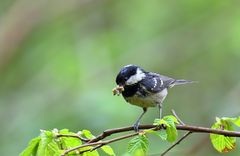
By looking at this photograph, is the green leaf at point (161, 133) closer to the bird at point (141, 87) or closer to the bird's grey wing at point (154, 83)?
the bird at point (141, 87)

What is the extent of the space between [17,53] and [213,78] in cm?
238

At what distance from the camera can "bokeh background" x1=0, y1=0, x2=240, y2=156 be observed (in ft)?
18.2

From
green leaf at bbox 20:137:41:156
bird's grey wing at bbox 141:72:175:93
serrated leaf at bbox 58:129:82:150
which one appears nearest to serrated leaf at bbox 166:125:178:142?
serrated leaf at bbox 58:129:82:150

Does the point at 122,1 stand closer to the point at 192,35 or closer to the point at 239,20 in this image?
the point at 192,35

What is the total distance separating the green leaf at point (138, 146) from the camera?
167 centimetres

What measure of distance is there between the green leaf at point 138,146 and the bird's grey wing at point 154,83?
148 cm

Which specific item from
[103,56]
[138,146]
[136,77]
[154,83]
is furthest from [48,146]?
[103,56]

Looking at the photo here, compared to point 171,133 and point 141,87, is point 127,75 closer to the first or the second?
point 141,87

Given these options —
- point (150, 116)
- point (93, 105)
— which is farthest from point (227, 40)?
point (93, 105)

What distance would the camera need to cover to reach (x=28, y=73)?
23.6 feet

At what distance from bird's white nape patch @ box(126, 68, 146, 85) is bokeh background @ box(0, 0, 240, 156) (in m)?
1.88

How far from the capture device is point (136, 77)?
3.13 meters

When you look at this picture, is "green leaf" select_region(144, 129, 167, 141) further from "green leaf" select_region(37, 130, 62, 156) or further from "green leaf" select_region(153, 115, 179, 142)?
"green leaf" select_region(37, 130, 62, 156)

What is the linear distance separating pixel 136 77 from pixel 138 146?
143 cm
